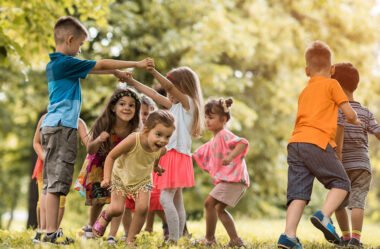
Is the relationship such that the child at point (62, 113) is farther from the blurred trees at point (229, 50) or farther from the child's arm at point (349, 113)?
the blurred trees at point (229, 50)

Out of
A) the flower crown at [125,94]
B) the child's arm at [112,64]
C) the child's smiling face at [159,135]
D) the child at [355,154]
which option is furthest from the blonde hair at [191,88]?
the child at [355,154]

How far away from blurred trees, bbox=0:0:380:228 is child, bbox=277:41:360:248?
5.86 m

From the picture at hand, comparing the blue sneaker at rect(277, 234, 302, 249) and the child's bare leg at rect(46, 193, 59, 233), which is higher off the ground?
the child's bare leg at rect(46, 193, 59, 233)

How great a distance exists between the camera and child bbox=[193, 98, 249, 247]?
21.3 feet

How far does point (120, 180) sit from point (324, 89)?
209 centimetres

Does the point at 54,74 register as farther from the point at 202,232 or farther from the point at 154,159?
the point at 202,232

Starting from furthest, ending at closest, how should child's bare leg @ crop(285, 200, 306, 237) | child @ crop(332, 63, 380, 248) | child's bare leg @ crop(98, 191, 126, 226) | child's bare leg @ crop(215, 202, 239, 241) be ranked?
1. child @ crop(332, 63, 380, 248)
2. child's bare leg @ crop(215, 202, 239, 241)
3. child's bare leg @ crop(98, 191, 126, 226)
4. child's bare leg @ crop(285, 200, 306, 237)

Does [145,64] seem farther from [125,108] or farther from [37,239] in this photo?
[37,239]

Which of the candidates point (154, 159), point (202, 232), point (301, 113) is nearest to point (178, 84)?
point (154, 159)

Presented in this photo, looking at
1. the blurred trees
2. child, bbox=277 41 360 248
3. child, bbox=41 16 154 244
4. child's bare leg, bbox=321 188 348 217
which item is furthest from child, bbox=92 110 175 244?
the blurred trees

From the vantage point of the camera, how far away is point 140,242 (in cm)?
630

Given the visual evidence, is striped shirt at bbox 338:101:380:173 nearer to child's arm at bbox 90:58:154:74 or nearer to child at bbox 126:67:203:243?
child at bbox 126:67:203:243

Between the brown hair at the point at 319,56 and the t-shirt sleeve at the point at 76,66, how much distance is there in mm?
2030

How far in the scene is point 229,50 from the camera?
1533 centimetres
